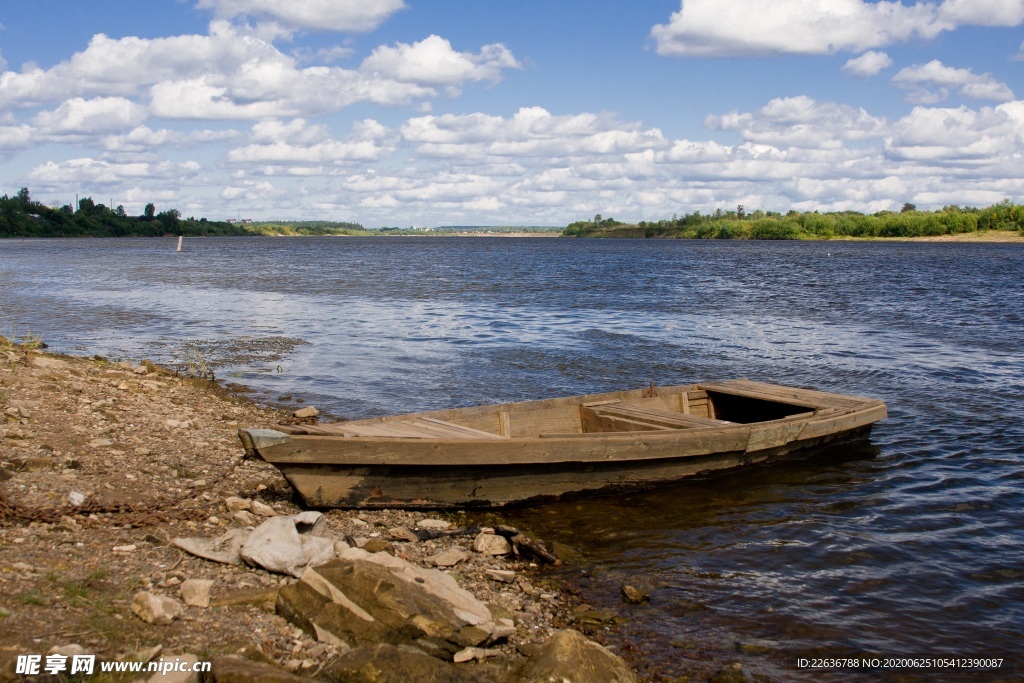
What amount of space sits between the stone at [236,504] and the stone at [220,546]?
4.41ft

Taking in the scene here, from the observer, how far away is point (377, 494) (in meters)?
8.66

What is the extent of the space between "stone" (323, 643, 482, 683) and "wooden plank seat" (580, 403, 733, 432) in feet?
20.6

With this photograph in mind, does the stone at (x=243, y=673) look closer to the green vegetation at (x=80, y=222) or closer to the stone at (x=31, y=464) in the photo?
the stone at (x=31, y=464)

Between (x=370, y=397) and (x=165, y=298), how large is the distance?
23.6 m

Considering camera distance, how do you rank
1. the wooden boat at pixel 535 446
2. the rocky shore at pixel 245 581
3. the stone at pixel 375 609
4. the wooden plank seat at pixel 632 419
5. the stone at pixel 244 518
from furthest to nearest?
the wooden plank seat at pixel 632 419
the wooden boat at pixel 535 446
the stone at pixel 244 518
the stone at pixel 375 609
the rocky shore at pixel 245 581

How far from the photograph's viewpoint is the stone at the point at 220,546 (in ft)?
20.7

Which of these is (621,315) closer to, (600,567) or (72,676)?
(600,567)

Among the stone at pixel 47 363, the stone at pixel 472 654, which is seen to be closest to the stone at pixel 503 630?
the stone at pixel 472 654

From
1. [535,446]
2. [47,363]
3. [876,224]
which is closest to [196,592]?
[535,446]

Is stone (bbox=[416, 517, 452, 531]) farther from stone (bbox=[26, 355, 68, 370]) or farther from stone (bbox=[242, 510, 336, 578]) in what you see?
stone (bbox=[26, 355, 68, 370])

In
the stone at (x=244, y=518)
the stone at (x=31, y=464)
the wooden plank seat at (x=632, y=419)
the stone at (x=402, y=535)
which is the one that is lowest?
the stone at (x=402, y=535)

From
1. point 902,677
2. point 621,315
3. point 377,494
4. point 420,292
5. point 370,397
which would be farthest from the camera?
point 420,292

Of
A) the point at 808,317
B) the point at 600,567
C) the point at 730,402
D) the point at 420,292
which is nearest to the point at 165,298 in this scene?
the point at 420,292

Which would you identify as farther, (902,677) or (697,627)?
(697,627)
